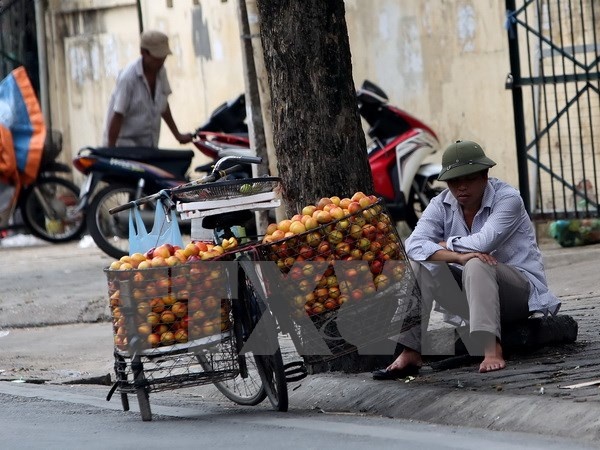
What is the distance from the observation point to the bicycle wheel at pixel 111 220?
12086mm

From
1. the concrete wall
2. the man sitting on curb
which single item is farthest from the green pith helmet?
the concrete wall

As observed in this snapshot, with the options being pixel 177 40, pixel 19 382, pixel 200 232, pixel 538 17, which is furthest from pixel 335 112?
pixel 177 40

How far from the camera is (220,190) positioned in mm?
6383

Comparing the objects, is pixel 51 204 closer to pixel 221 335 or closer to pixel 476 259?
pixel 221 335

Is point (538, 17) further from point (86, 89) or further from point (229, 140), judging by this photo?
point (86, 89)

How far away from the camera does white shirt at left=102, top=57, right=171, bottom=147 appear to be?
494 inches

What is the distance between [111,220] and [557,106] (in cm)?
399

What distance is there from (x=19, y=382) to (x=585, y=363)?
9.97 ft

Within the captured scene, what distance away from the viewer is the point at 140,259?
20.3 feet

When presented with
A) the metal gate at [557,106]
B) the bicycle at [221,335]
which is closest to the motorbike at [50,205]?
the metal gate at [557,106]

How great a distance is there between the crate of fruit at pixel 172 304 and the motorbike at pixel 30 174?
25.8 feet

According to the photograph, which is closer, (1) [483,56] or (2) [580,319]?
(2) [580,319]

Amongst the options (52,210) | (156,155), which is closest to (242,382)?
(156,155)

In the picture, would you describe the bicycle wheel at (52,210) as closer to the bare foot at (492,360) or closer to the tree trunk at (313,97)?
the tree trunk at (313,97)
